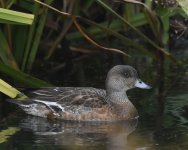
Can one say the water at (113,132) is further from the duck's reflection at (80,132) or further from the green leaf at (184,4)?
the green leaf at (184,4)

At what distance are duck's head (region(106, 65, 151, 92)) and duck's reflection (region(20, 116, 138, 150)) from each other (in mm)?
547

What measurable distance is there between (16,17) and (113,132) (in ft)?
5.12

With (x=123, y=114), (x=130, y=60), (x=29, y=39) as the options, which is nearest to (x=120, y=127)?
(x=123, y=114)

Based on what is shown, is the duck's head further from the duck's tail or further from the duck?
the duck's tail

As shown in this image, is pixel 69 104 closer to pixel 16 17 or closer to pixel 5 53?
pixel 5 53

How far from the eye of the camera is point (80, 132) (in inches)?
313

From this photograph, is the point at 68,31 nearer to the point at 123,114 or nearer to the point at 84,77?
the point at 84,77

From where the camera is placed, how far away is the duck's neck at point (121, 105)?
340 inches

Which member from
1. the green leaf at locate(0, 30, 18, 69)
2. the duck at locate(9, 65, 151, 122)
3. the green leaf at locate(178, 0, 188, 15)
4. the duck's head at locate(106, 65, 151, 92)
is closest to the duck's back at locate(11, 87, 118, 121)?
the duck at locate(9, 65, 151, 122)

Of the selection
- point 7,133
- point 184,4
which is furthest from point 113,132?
point 184,4

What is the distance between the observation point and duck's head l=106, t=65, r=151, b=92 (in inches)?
352

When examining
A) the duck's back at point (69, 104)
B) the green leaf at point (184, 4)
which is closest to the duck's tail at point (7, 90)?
the duck's back at point (69, 104)

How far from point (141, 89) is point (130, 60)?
146 cm

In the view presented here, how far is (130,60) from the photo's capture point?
11.2m
